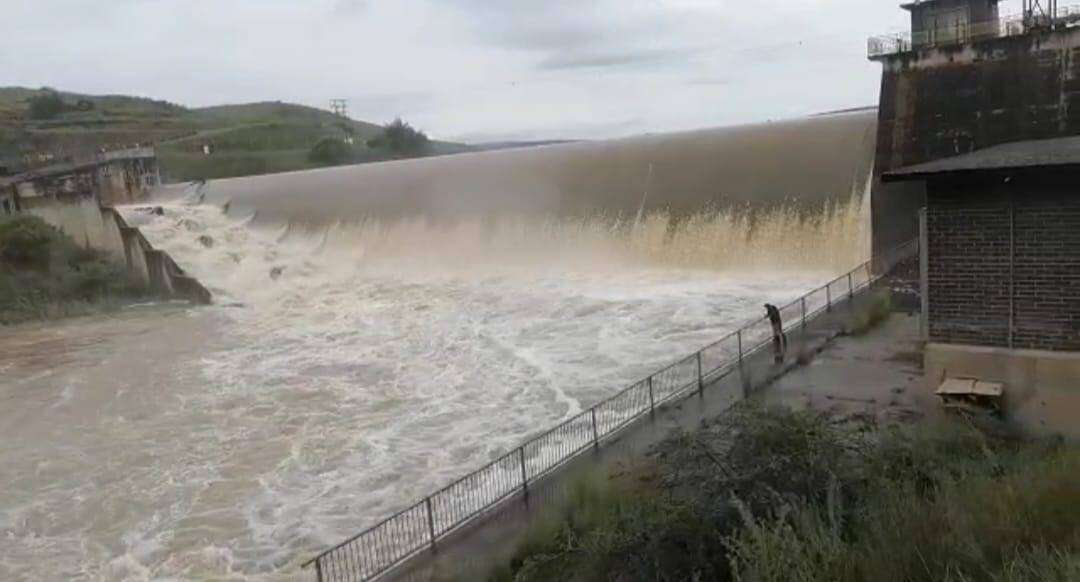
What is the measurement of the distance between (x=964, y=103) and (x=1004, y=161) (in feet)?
55.4

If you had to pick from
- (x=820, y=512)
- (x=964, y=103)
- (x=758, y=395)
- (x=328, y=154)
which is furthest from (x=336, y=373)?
(x=328, y=154)

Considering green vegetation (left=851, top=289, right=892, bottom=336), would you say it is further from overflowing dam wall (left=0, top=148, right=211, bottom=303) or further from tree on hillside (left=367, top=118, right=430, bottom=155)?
tree on hillside (left=367, top=118, right=430, bottom=155)

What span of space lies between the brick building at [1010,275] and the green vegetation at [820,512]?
2.61 ft

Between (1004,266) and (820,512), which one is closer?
(820,512)

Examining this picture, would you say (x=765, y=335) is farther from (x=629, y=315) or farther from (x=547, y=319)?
(x=547, y=319)

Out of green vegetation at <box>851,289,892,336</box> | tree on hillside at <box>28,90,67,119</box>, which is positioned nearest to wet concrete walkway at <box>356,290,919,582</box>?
green vegetation at <box>851,289,892,336</box>

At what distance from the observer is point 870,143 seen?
29266 millimetres

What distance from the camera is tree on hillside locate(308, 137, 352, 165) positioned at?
8912 centimetres

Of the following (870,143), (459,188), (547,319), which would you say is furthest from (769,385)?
(459,188)

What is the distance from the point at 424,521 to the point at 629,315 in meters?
13.3

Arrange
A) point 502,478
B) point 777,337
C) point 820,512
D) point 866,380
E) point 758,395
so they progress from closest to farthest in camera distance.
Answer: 1. point 820,512
2. point 502,478
3. point 758,395
4. point 866,380
5. point 777,337

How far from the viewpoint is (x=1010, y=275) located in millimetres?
9898

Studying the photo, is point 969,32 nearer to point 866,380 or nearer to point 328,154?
point 866,380

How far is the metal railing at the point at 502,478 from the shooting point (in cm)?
941
